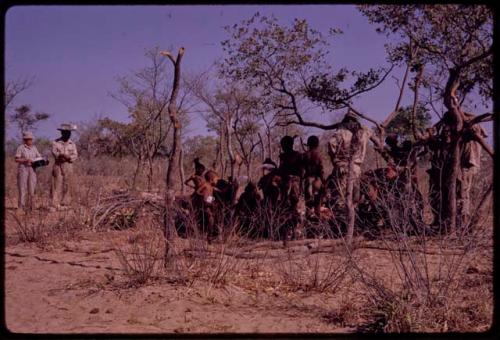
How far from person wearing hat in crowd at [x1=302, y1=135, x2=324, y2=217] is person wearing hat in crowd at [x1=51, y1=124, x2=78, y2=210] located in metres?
5.65

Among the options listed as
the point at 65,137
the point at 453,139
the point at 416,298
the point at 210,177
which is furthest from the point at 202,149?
the point at 416,298

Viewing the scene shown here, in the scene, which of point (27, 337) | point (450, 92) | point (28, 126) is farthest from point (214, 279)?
point (28, 126)

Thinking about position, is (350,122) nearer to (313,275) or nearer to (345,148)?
(345,148)

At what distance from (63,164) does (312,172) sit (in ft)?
19.8

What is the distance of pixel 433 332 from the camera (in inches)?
170

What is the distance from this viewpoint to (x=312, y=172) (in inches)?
321

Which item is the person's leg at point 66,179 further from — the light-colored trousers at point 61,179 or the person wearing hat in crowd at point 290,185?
the person wearing hat in crowd at point 290,185

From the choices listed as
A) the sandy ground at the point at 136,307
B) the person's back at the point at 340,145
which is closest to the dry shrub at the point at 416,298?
the sandy ground at the point at 136,307

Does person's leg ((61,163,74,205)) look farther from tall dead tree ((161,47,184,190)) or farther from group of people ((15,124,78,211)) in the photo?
tall dead tree ((161,47,184,190))

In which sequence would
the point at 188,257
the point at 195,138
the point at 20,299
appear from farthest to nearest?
the point at 195,138, the point at 188,257, the point at 20,299

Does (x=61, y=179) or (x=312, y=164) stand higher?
(x=312, y=164)

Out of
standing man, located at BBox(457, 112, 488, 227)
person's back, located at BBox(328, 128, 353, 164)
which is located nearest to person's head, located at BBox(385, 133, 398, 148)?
person's back, located at BBox(328, 128, 353, 164)

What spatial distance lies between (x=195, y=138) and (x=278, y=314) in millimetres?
27139
